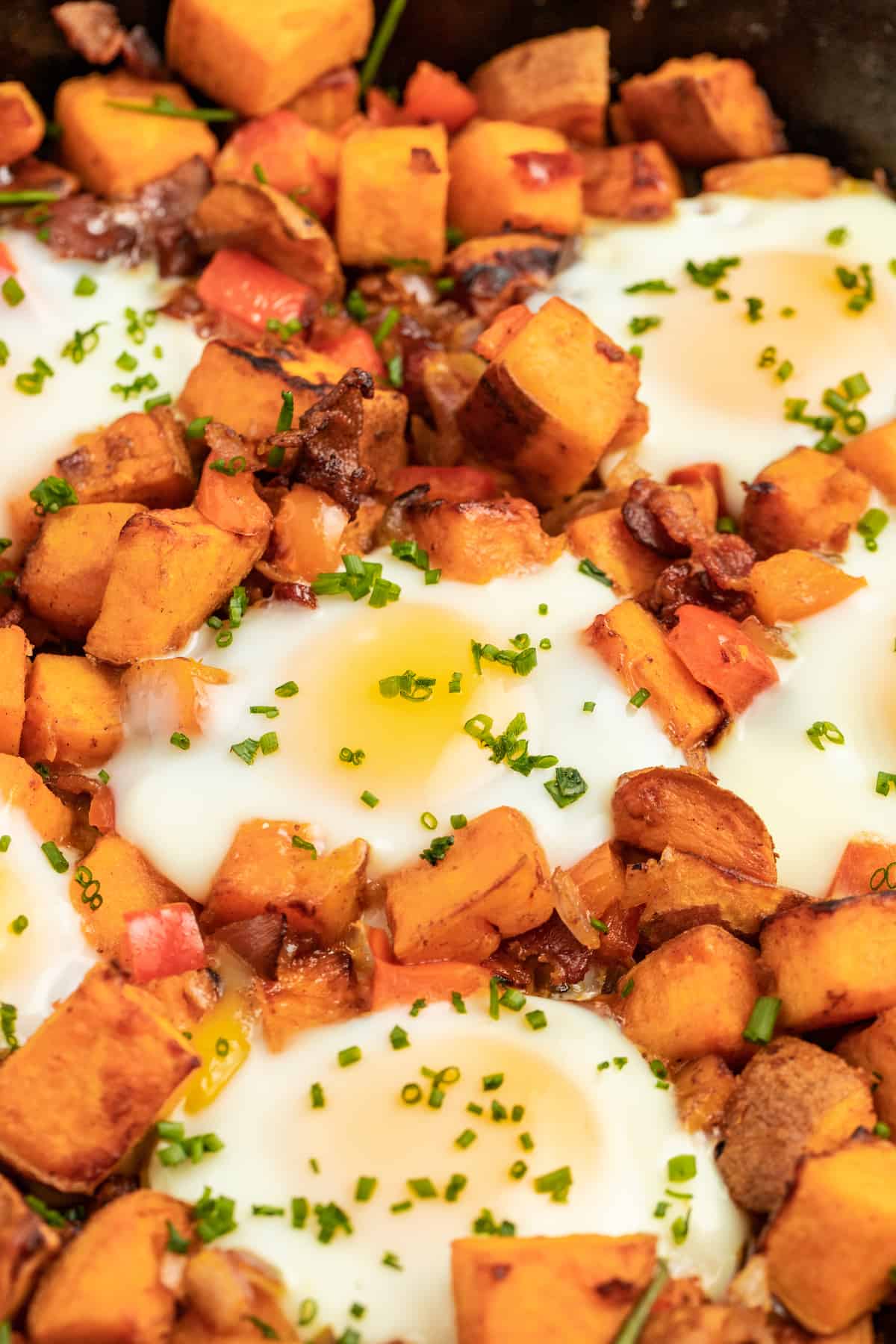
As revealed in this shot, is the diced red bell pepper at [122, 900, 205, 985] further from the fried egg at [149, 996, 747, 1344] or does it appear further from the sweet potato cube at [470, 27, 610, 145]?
the sweet potato cube at [470, 27, 610, 145]

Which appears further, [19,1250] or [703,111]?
[703,111]

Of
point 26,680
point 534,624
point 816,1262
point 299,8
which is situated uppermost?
point 299,8

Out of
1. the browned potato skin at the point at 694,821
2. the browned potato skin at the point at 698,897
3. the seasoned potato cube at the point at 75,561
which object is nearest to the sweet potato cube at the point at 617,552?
the browned potato skin at the point at 694,821

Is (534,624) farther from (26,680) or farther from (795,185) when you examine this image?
(795,185)

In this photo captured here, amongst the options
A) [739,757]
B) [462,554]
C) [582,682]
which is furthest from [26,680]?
[739,757]

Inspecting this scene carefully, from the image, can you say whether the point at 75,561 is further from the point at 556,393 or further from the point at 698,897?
the point at 698,897

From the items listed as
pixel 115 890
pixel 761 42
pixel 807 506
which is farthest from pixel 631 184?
pixel 115 890

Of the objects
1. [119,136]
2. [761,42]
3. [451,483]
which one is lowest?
[451,483]
